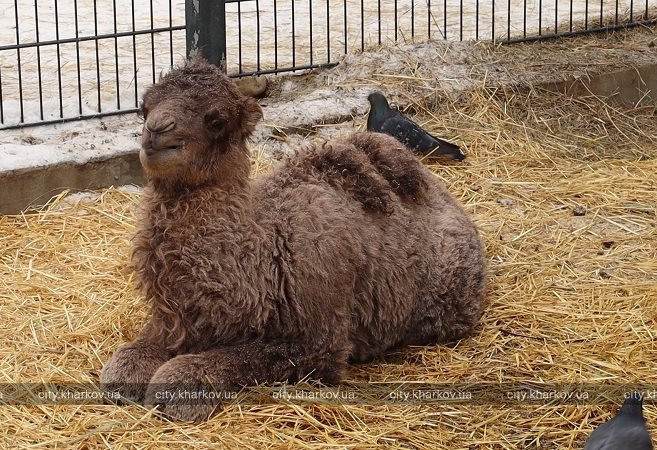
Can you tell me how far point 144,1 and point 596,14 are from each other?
12.7 feet

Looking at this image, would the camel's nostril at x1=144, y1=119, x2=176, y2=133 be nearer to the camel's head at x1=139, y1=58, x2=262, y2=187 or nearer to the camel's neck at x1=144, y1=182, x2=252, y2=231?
the camel's head at x1=139, y1=58, x2=262, y2=187

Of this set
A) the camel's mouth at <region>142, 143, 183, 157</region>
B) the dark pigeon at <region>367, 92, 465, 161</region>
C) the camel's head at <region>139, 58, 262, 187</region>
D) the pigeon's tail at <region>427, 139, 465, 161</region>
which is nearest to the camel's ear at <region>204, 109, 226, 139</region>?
the camel's head at <region>139, 58, 262, 187</region>

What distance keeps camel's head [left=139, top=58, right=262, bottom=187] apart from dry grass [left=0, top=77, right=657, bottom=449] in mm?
944

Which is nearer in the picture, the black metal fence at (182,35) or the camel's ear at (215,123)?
the camel's ear at (215,123)

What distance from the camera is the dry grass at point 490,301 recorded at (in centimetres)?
472

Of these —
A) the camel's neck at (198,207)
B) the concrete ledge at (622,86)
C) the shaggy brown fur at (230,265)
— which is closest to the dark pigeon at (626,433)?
the shaggy brown fur at (230,265)

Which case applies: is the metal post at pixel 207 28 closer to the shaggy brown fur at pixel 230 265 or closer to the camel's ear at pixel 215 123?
the shaggy brown fur at pixel 230 265

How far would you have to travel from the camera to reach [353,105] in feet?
26.9

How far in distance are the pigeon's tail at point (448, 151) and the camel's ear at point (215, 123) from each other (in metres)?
2.91

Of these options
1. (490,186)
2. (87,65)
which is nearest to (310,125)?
(490,186)

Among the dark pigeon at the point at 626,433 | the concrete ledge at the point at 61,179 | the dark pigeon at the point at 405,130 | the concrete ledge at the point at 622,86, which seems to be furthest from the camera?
the concrete ledge at the point at 622,86

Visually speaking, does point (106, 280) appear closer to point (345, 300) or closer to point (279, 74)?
point (345, 300)

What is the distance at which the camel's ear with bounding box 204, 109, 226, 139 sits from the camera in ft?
15.9

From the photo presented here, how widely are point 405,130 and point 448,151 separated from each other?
296mm
